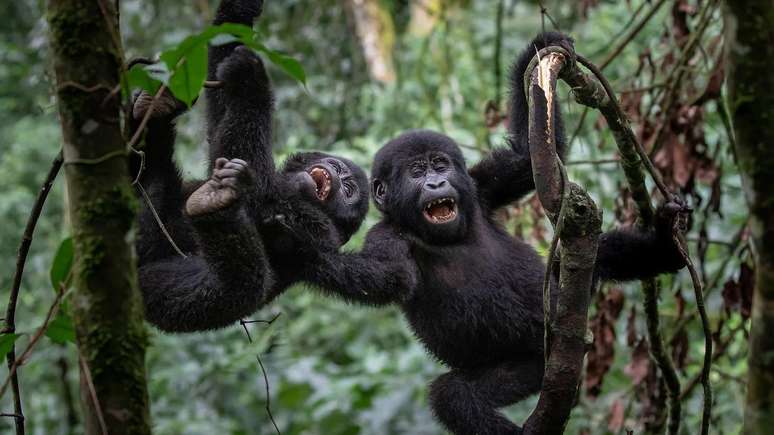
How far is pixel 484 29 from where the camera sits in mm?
11602

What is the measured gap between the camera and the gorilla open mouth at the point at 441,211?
447 cm

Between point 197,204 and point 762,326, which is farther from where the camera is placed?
point 197,204

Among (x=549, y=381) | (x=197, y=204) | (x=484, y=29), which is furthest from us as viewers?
(x=484, y=29)

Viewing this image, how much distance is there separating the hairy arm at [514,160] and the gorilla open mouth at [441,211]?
408 millimetres

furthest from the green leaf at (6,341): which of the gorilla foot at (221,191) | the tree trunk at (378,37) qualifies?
the tree trunk at (378,37)

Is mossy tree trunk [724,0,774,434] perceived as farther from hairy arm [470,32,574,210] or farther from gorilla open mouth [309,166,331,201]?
gorilla open mouth [309,166,331,201]

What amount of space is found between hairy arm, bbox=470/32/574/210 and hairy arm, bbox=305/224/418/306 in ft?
2.68

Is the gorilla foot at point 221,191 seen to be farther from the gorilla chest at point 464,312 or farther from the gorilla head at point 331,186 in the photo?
the gorilla chest at point 464,312

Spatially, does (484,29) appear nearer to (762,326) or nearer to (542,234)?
(542,234)

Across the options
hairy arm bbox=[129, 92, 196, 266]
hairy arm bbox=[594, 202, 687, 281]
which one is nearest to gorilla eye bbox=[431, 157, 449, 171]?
hairy arm bbox=[594, 202, 687, 281]

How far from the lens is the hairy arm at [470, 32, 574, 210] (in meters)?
4.47

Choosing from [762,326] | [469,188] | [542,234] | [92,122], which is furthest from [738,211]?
[92,122]

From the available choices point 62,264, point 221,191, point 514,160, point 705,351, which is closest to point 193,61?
point 62,264

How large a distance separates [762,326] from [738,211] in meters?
6.38
